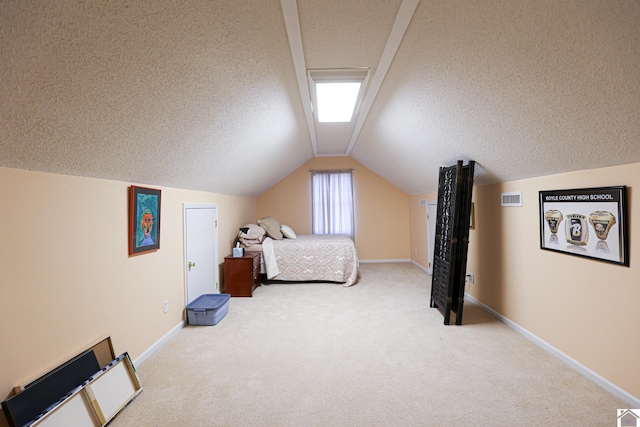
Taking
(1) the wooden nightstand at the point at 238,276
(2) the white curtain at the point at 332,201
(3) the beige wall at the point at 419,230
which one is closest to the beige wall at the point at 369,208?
(2) the white curtain at the point at 332,201

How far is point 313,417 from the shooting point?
69.9 inches

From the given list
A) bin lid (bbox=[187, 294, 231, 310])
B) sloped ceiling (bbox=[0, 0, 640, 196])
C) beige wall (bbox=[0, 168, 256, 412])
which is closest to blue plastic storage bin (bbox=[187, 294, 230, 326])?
bin lid (bbox=[187, 294, 231, 310])

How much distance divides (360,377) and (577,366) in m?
1.66

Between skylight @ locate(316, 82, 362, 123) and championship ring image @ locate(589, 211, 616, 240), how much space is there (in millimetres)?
2190

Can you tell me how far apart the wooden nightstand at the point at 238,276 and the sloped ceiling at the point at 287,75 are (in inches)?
68.9

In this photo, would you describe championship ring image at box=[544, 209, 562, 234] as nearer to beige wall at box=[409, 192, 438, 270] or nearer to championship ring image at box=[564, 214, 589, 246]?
championship ring image at box=[564, 214, 589, 246]

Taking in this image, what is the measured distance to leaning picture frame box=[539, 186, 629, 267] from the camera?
1.87 metres

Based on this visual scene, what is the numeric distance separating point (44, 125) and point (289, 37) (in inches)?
59.3

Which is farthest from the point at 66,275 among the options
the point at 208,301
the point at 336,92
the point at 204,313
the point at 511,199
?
the point at 511,199

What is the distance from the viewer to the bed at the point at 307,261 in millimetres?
4828

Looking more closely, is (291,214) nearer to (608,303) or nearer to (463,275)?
(463,275)

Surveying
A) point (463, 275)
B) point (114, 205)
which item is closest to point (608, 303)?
point (463, 275)

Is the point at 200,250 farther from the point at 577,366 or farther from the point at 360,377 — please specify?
the point at 577,366

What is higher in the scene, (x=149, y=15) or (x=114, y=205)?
(x=149, y=15)
